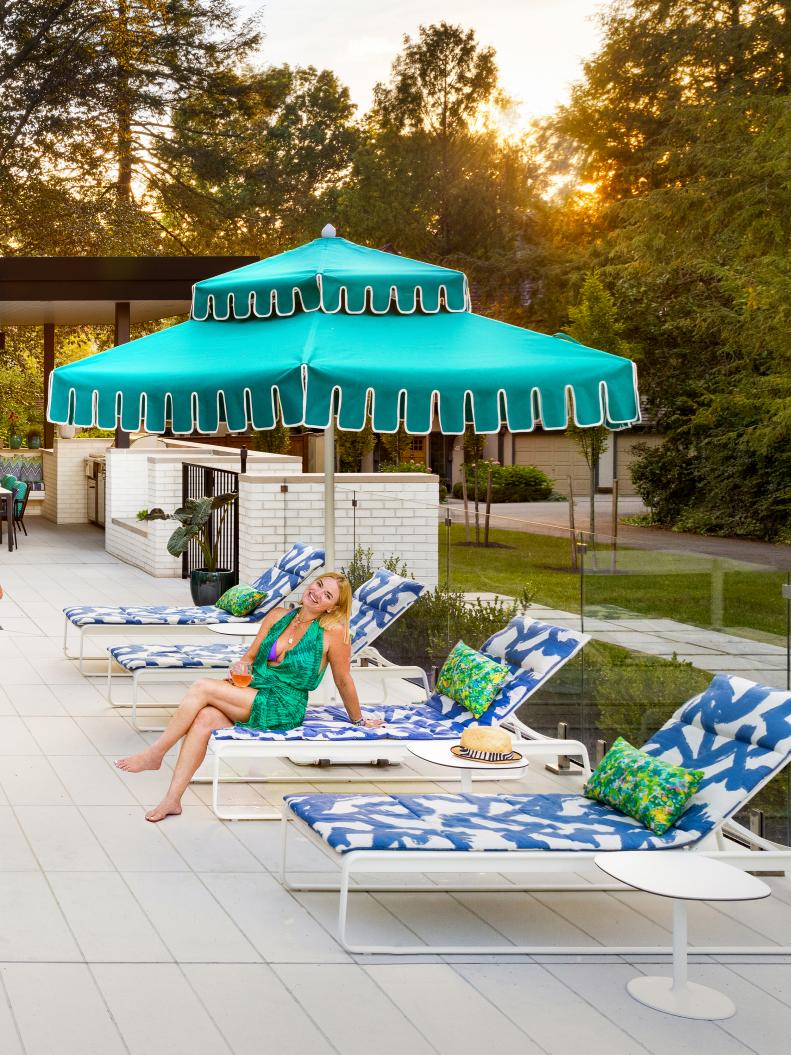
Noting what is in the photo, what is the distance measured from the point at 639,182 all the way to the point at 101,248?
47.1ft

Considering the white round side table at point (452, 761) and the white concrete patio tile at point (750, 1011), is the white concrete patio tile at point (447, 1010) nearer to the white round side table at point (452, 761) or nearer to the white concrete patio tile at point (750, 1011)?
the white concrete patio tile at point (750, 1011)

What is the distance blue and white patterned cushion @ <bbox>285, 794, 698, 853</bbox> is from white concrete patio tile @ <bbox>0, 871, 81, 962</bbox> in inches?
36.7

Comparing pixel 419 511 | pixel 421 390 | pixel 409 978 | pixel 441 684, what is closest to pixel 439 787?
pixel 441 684

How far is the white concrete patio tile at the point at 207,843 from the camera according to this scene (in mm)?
5672

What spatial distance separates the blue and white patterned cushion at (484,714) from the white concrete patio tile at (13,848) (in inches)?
37.8

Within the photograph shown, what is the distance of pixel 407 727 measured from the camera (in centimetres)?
668

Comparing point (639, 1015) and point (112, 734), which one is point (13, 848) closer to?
point (112, 734)

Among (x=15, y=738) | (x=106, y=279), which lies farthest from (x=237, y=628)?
(x=106, y=279)

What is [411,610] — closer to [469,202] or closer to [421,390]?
[421,390]

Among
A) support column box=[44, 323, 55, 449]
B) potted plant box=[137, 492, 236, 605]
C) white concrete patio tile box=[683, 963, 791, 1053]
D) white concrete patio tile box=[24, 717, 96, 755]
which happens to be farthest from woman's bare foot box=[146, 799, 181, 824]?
support column box=[44, 323, 55, 449]

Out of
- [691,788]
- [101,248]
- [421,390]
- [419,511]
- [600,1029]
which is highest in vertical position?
[101,248]

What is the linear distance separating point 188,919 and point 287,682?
5.73ft

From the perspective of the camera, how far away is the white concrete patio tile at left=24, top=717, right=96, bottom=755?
299 inches

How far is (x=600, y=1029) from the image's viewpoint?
413 centimetres
